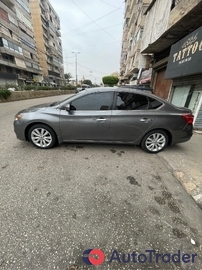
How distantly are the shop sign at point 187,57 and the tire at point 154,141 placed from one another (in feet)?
11.9

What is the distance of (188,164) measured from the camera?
3.21 metres

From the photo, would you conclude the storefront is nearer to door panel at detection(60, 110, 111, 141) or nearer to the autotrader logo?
door panel at detection(60, 110, 111, 141)

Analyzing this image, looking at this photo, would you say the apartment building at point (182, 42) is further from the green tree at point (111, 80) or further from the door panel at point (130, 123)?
the green tree at point (111, 80)

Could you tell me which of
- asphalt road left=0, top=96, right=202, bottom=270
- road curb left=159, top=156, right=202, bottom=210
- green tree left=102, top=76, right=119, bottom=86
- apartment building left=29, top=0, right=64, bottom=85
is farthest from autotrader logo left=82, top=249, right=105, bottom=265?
apartment building left=29, top=0, right=64, bottom=85

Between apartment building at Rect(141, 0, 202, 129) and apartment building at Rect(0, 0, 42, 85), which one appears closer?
apartment building at Rect(141, 0, 202, 129)

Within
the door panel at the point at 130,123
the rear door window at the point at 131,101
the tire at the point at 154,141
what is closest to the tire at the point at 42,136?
the door panel at the point at 130,123

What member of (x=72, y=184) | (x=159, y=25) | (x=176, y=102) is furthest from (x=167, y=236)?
(x=159, y=25)

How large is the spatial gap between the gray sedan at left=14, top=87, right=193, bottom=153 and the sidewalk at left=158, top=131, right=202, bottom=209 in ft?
2.00

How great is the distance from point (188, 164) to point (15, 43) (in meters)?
44.9

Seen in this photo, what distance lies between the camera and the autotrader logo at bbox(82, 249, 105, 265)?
1342 millimetres

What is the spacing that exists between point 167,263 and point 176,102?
7.90 meters

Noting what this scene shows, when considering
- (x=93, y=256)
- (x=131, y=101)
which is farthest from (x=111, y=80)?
(x=93, y=256)

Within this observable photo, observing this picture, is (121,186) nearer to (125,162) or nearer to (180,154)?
(125,162)

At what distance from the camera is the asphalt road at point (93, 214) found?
1.38 m
